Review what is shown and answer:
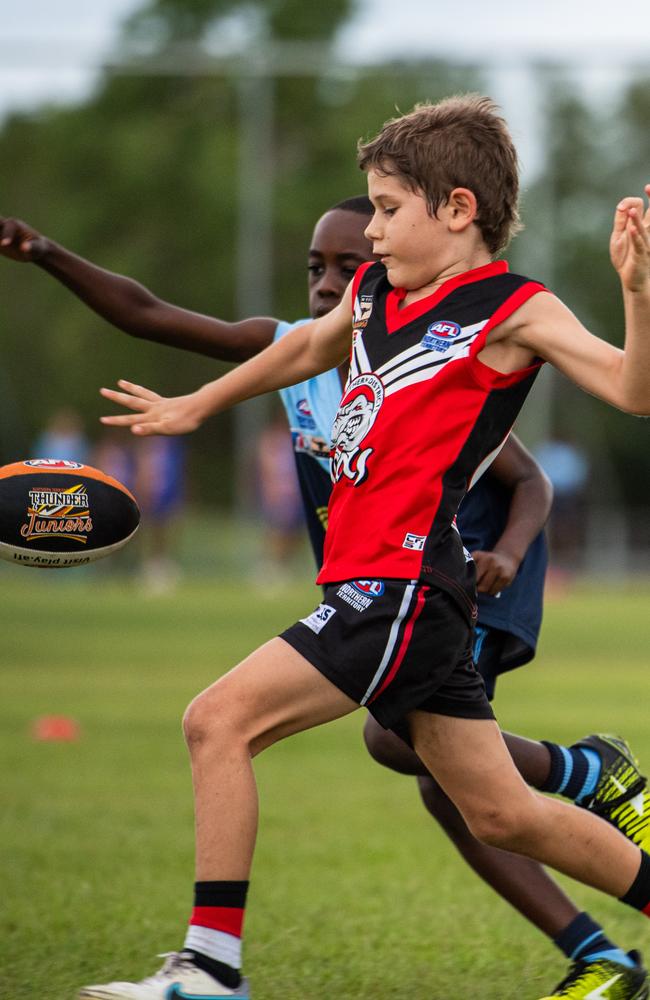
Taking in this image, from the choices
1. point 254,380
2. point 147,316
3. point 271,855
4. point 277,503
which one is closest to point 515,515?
point 254,380

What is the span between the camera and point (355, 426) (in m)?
3.33

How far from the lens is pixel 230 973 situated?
10.2ft

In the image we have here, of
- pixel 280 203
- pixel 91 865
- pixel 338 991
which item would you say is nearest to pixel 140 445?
pixel 280 203

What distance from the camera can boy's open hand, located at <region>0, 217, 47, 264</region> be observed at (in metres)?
4.17

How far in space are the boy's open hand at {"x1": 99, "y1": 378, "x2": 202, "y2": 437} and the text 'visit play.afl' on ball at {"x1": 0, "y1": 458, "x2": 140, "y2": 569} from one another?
25 centimetres

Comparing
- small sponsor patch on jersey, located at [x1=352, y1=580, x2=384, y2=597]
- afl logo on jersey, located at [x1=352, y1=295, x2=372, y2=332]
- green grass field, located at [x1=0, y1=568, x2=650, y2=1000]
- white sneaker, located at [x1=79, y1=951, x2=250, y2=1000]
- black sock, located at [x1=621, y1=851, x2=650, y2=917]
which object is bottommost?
green grass field, located at [x1=0, y1=568, x2=650, y2=1000]

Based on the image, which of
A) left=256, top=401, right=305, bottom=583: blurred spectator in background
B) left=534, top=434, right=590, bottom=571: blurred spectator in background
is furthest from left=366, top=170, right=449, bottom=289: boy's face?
left=534, top=434, right=590, bottom=571: blurred spectator in background

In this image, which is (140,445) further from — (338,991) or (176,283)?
(338,991)

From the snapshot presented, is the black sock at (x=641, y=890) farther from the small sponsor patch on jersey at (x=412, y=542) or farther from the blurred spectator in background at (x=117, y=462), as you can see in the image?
the blurred spectator in background at (x=117, y=462)

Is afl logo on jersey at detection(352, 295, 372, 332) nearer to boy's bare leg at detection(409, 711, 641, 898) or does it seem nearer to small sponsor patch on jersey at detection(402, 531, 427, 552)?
small sponsor patch on jersey at detection(402, 531, 427, 552)

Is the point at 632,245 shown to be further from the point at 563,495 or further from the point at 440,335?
the point at 563,495

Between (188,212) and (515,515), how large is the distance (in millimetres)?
33207

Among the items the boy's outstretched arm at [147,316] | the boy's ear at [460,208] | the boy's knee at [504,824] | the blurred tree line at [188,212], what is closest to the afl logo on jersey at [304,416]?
the boy's outstretched arm at [147,316]

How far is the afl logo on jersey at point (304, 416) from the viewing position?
421cm
